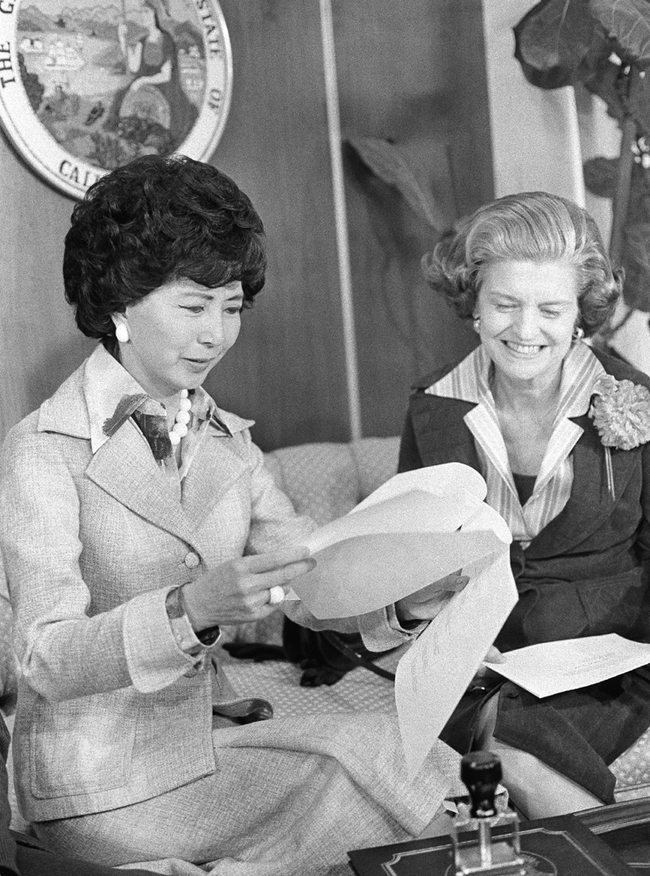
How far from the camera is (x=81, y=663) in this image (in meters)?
1.50

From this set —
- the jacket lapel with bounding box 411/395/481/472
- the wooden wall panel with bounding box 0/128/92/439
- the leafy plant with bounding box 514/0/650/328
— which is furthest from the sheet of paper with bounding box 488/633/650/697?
the wooden wall panel with bounding box 0/128/92/439

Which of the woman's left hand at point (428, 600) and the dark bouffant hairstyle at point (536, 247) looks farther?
the dark bouffant hairstyle at point (536, 247)

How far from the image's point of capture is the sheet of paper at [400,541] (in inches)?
58.7

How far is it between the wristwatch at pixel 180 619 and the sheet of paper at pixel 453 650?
0.91 ft

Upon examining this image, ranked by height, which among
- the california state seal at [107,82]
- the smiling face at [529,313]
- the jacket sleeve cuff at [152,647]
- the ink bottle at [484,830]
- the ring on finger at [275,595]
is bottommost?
the ink bottle at [484,830]

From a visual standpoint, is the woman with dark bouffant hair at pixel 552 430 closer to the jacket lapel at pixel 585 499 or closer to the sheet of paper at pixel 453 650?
the jacket lapel at pixel 585 499

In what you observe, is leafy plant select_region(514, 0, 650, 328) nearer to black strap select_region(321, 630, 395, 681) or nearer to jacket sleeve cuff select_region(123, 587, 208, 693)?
black strap select_region(321, 630, 395, 681)

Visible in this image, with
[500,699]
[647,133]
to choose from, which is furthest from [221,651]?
[647,133]

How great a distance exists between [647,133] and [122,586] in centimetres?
200

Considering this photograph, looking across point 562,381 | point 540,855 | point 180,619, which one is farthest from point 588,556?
point 180,619

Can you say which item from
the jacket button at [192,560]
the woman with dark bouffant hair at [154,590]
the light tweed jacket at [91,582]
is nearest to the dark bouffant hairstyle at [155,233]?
the woman with dark bouffant hair at [154,590]

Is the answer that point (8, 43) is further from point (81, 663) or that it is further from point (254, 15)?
point (81, 663)

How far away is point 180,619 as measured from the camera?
1.46m

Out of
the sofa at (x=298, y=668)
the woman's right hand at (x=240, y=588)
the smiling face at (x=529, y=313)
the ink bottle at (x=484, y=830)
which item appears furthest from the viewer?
the smiling face at (x=529, y=313)
